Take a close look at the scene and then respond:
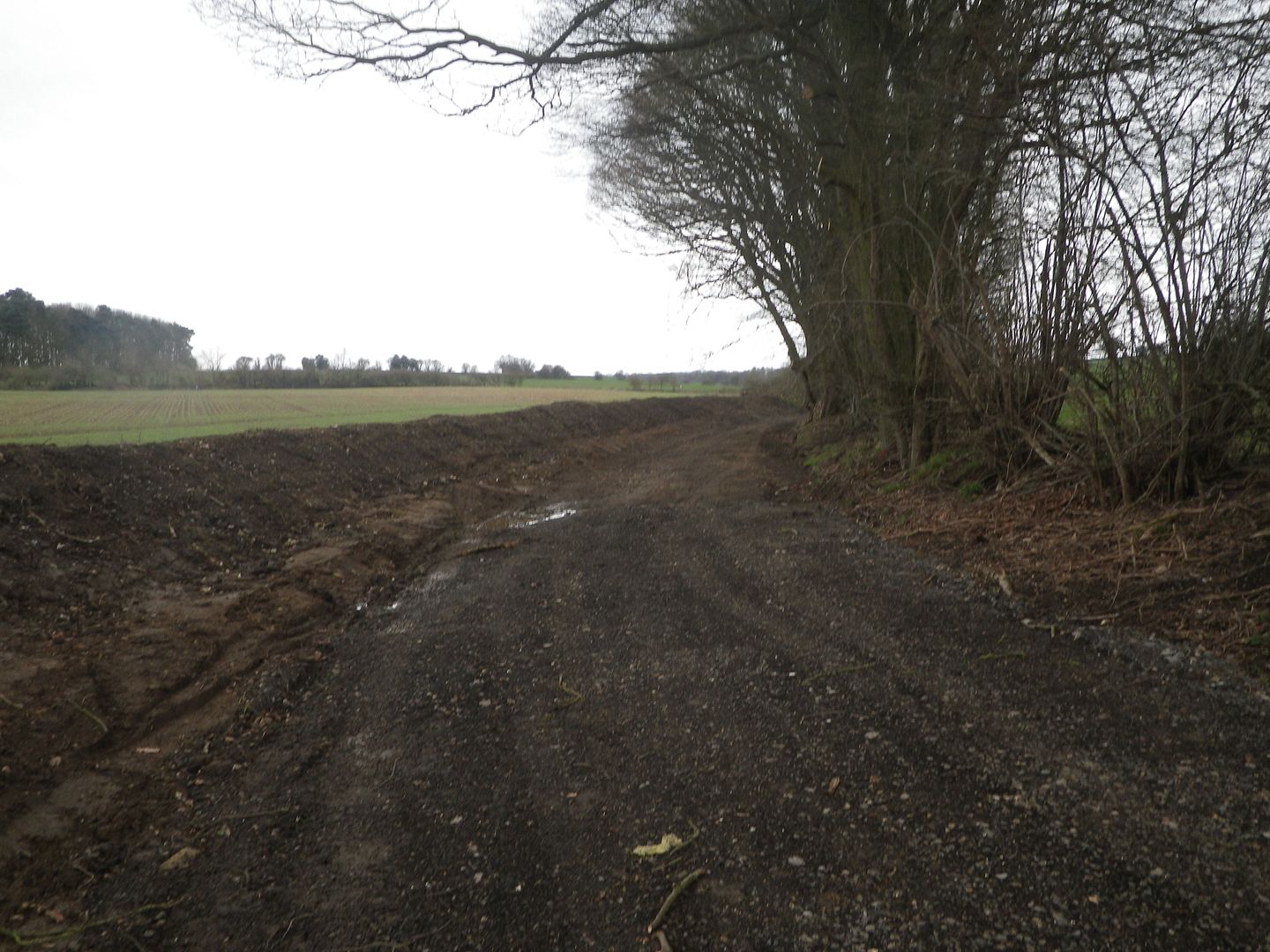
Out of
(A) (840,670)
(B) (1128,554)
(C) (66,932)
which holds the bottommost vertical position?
(C) (66,932)

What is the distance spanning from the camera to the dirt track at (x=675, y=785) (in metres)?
2.86

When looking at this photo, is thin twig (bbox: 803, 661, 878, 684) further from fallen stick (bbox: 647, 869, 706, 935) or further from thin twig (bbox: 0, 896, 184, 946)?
thin twig (bbox: 0, 896, 184, 946)

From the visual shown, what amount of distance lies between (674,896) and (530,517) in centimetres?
875

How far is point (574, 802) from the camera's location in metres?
3.65

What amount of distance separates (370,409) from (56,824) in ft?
62.4

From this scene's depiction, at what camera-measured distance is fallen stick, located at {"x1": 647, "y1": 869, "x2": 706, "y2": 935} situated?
282 cm

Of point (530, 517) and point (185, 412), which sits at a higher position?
point (185, 412)

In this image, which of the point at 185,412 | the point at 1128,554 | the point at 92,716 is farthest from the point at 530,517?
the point at 185,412

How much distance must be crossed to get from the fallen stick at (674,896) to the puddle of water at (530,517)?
772 centimetres

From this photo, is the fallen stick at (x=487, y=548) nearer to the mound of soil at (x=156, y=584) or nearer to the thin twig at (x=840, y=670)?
the mound of soil at (x=156, y=584)

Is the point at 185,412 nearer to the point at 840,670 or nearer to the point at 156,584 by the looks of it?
the point at 156,584

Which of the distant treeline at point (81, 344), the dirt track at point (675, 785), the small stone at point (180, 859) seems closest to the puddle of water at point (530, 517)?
the dirt track at point (675, 785)

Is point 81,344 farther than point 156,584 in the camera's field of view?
Yes

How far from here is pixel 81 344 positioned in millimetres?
18188
